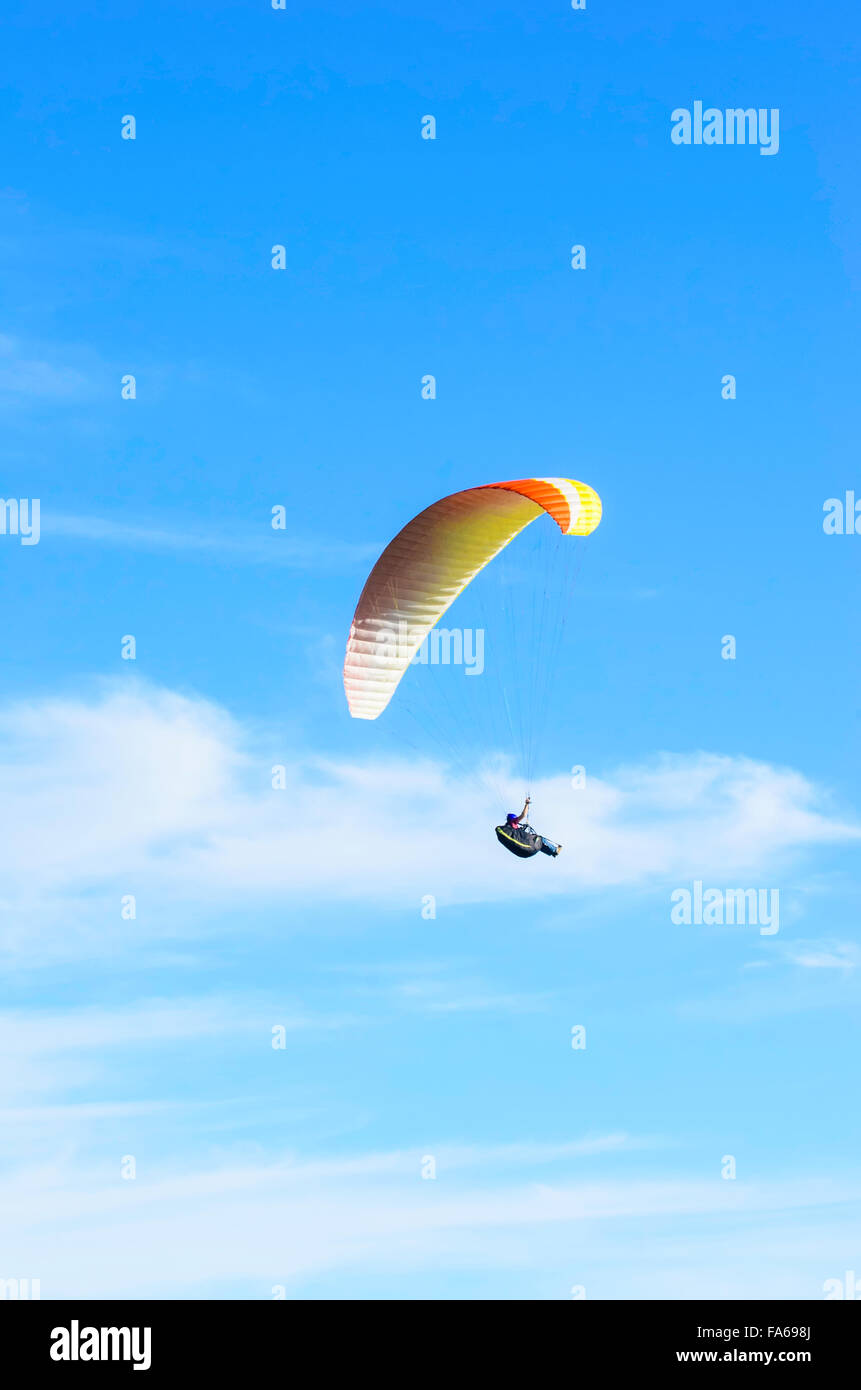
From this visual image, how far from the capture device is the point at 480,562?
195 feet
